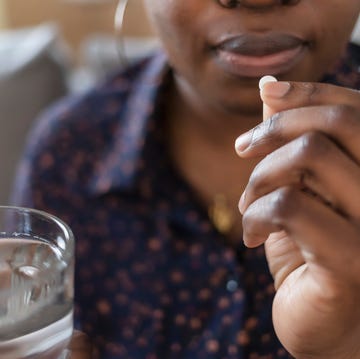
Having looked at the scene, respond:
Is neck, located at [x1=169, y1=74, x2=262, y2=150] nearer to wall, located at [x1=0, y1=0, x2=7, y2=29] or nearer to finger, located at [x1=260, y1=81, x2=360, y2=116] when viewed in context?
finger, located at [x1=260, y1=81, x2=360, y2=116]

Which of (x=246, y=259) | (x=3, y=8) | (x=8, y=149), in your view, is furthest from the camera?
(x=3, y=8)

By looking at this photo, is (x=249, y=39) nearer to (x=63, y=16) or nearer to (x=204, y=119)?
(x=204, y=119)

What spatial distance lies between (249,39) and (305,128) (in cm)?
20

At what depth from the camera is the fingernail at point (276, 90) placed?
19.2 inches

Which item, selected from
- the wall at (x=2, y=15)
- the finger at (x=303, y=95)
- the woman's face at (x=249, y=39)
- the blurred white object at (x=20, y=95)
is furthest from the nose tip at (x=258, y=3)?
the wall at (x=2, y=15)

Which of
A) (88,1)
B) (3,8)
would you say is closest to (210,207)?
(88,1)

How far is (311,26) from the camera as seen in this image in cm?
64

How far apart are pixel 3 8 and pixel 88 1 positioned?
46 centimetres

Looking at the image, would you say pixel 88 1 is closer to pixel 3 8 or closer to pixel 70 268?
pixel 3 8

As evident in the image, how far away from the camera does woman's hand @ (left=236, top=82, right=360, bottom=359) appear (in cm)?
45

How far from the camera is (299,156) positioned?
453 millimetres

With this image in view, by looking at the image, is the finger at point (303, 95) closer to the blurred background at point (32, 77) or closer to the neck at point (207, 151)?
the neck at point (207, 151)

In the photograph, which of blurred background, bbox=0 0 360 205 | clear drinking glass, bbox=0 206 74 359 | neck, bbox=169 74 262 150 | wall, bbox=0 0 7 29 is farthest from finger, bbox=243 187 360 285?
wall, bbox=0 0 7 29

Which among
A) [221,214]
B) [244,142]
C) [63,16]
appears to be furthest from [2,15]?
[244,142]
